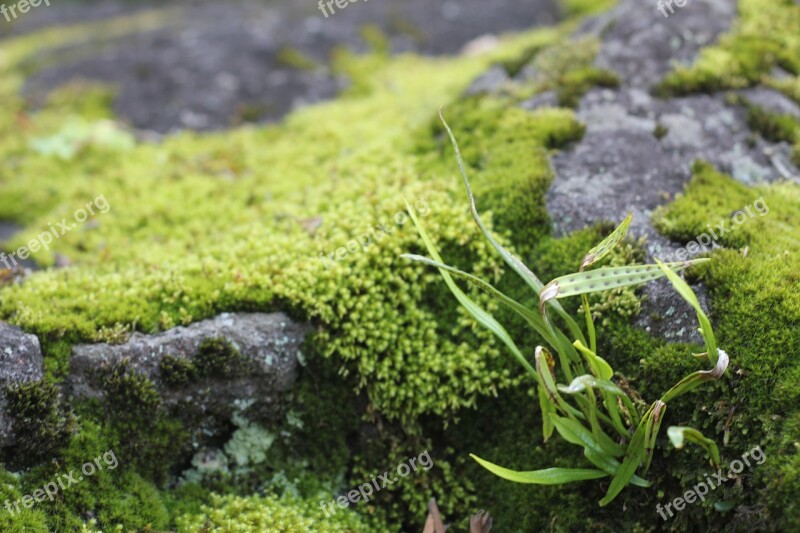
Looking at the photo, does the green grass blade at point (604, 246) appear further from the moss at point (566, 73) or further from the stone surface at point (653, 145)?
the moss at point (566, 73)

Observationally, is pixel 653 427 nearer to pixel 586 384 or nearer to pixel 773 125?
pixel 586 384

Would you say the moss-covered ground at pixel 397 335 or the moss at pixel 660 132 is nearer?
the moss-covered ground at pixel 397 335

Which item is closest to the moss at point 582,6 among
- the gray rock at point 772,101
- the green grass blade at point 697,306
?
the gray rock at point 772,101

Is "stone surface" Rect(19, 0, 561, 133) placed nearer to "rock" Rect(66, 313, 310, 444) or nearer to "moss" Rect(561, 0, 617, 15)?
Answer: "moss" Rect(561, 0, 617, 15)

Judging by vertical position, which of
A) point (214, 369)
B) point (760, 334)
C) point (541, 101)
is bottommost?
point (760, 334)

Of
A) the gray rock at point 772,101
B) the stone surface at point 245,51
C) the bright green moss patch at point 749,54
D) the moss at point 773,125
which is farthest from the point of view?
the stone surface at point 245,51

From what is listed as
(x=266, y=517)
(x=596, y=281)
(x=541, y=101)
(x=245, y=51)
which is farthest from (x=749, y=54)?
(x=245, y=51)
